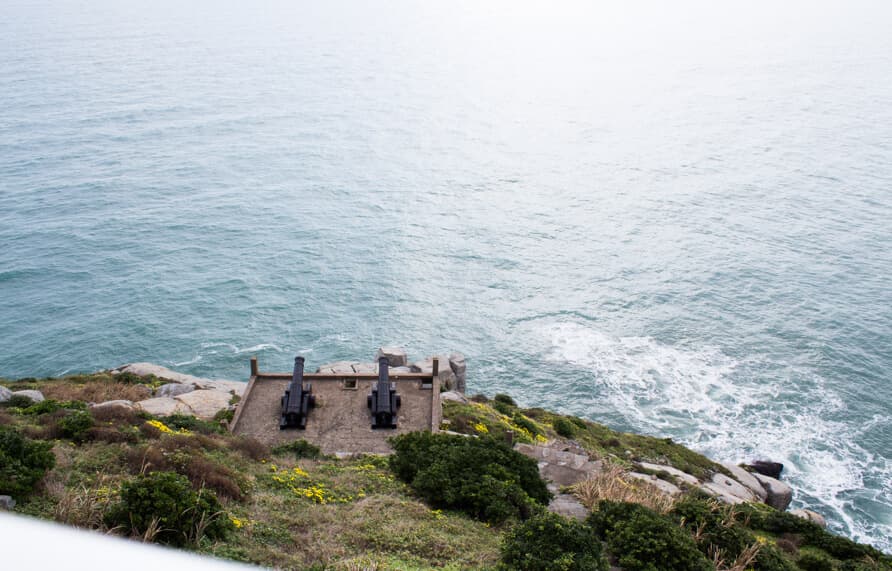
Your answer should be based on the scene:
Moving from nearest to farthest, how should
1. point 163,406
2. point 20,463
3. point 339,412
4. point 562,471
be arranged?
point 20,463 → point 562,471 → point 339,412 → point 163,406

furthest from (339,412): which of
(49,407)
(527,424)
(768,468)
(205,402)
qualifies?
(768,468)

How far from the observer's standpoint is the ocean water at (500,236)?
51.7 meters

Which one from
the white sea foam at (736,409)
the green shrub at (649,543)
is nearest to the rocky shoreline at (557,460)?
the white sea foam at (736,409)

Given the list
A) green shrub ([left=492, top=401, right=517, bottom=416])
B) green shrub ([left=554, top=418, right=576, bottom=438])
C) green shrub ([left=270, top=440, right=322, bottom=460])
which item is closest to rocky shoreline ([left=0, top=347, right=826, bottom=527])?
green shrub ([left=492, top=401, right=517, bottom=416])

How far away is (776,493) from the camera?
124 ft

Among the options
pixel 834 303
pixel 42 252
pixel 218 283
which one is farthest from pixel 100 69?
pixel 834 303

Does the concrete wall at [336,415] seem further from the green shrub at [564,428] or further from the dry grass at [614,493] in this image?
the green shrub at [564,428]

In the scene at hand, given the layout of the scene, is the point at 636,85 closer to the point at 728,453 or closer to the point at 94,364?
the point at 728,453

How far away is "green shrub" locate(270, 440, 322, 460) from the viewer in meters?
26.3

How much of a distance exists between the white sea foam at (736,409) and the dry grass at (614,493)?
2194cm

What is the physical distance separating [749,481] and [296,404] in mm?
23169

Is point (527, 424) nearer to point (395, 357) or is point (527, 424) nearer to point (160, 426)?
point (395, 357)

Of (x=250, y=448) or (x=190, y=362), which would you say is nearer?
(x=250, y=448)

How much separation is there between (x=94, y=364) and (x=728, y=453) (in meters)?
42.4
